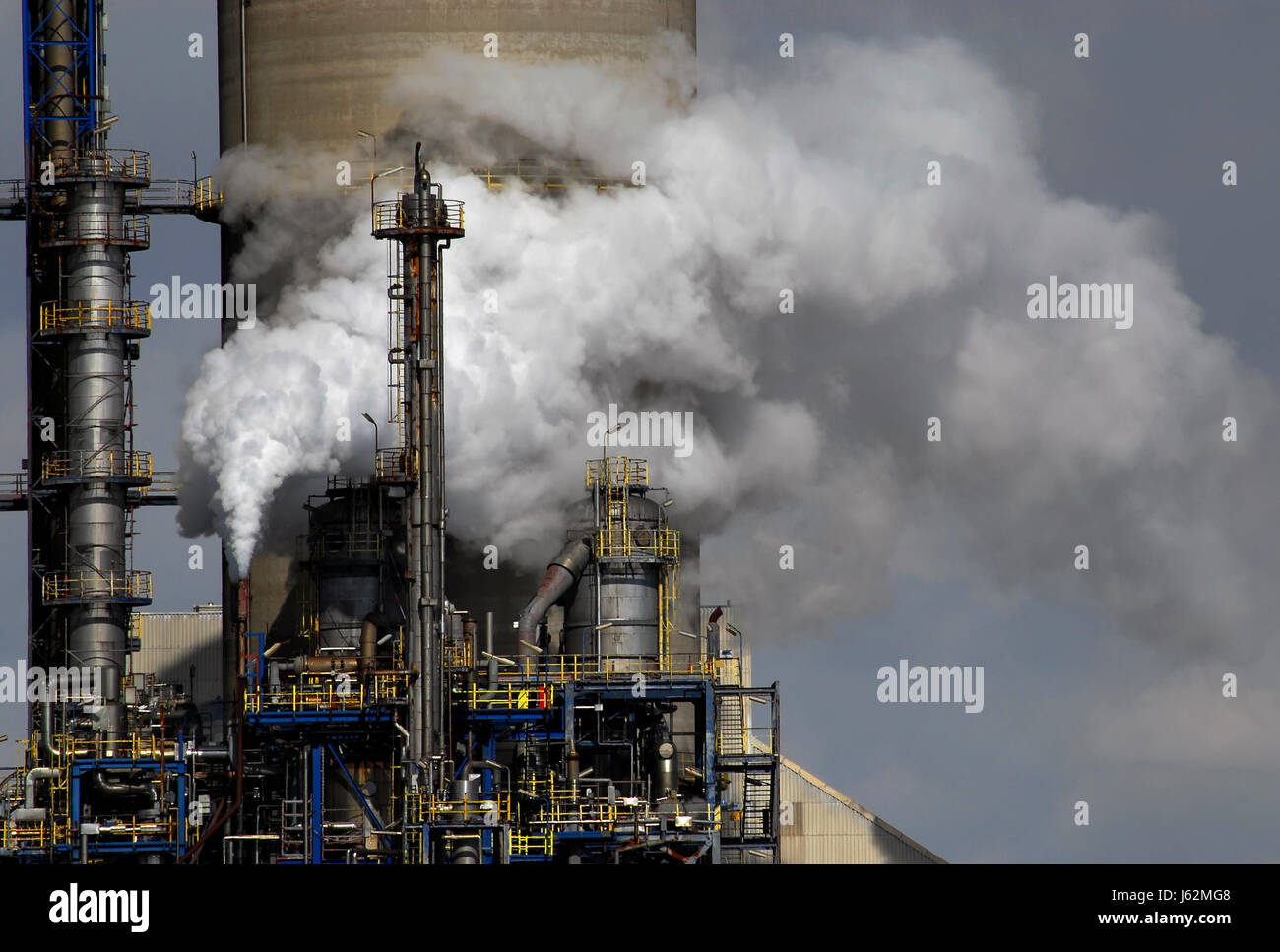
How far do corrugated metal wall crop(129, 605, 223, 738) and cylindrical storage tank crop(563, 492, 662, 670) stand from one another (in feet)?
55.1

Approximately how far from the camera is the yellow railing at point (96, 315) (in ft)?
257

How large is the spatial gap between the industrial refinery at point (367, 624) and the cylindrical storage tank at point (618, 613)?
0.07 meters

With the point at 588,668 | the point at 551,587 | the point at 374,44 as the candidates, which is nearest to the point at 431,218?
the point at 551,587

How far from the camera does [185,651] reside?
298 ft

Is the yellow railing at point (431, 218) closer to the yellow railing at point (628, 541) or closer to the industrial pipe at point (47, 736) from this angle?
the yellow railing at point (628, 541)

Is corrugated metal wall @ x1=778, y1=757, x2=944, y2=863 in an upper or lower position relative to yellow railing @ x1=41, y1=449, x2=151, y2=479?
lower

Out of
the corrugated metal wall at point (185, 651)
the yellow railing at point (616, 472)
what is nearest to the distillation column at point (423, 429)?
the yellow railing at point (616, 472)

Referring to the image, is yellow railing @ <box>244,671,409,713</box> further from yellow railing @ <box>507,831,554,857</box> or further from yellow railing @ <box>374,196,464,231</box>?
yellow railing @ <box>374,196,464,231</box>

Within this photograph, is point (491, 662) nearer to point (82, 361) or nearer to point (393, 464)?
point (393, 464)

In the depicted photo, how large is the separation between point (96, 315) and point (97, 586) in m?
6.74

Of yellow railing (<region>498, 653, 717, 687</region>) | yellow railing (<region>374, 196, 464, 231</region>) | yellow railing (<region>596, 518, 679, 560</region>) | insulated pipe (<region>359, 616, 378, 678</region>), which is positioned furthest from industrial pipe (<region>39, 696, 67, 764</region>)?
yellow railing (<region>374, 196, 464, 231</region>)

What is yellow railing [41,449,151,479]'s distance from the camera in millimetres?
77812
